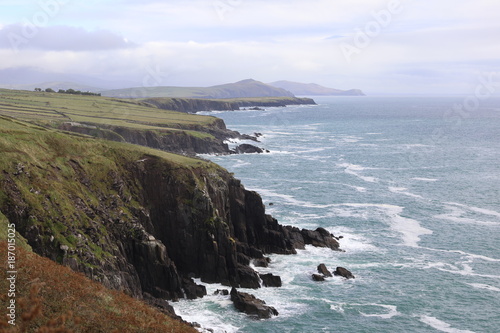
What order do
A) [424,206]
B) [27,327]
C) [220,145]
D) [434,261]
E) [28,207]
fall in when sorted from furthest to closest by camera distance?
[220,145]
[424,206]
[434,261]
[28,207]
[27,327]

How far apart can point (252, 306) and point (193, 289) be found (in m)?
7.22

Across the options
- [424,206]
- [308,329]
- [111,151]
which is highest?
[111,151]

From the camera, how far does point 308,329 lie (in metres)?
44.4

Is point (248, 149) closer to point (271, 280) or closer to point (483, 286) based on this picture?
point (271, 280)

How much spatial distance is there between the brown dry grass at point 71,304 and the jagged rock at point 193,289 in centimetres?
1859

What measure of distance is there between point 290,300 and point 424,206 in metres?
44.4

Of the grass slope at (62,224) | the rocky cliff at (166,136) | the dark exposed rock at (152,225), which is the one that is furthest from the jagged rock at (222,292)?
the rocky cliff at (166,136)

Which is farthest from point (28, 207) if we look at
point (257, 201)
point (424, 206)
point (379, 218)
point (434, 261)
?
point (424, 206)

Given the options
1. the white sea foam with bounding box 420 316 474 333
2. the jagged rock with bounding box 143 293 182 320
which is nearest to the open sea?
the white sea foam with bounding box 420 316 474 333

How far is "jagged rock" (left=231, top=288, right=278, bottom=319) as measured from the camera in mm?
46062

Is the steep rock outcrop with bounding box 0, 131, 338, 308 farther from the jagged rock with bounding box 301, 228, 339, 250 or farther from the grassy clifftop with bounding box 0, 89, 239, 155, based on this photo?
the grassy clifftop with bounding box 0, 89, 239, 155

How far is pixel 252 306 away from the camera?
46625 mm

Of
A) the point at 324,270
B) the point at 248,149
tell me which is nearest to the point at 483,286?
the point at 324,270

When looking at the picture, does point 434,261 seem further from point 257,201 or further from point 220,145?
point 220,145
